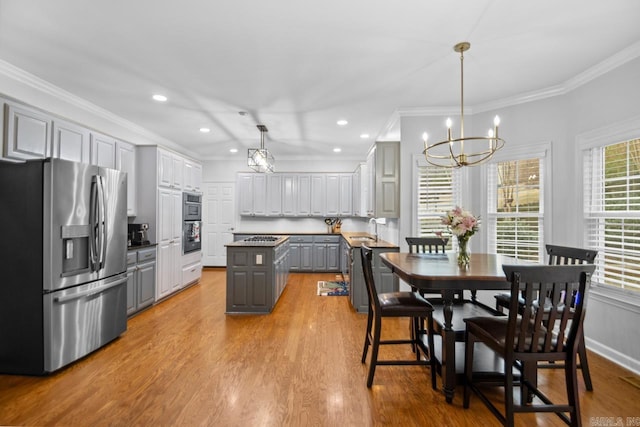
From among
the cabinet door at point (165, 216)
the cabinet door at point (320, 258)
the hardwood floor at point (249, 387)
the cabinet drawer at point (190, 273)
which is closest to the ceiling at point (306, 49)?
the cabinet door at point (165, 216)

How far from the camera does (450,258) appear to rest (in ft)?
9.74

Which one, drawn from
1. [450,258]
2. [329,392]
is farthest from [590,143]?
[329,392]

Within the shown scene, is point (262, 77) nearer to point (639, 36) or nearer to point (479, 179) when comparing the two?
point (479, 179)

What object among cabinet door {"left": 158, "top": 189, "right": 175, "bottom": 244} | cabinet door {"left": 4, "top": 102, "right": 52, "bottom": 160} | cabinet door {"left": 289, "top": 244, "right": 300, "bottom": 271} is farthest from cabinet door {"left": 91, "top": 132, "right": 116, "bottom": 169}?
cabinet door {"left": 289, "top": 244, "right": 300, "bottom": 271}

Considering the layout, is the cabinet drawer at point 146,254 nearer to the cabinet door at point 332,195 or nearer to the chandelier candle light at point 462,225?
the chandelier candle light at point 462,225

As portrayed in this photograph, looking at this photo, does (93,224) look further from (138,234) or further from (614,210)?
(614,210)

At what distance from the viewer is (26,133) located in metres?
2.98

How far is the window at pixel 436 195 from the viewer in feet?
14.0

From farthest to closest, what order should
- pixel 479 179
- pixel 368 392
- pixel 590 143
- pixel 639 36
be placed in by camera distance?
pixel 479 179 < pixel 590 143 < pixel 639 36 < pixel 368 392

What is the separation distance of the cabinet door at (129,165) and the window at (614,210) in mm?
5609

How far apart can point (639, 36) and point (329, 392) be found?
381cm

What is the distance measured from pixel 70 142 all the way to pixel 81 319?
194cm

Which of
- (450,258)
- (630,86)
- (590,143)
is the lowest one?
(450,258)

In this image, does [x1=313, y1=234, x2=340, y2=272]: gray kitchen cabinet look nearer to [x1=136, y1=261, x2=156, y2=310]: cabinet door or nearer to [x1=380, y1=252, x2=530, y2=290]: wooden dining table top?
[x1=136, y1=261, x2=156, y2=310]: cabinet door
